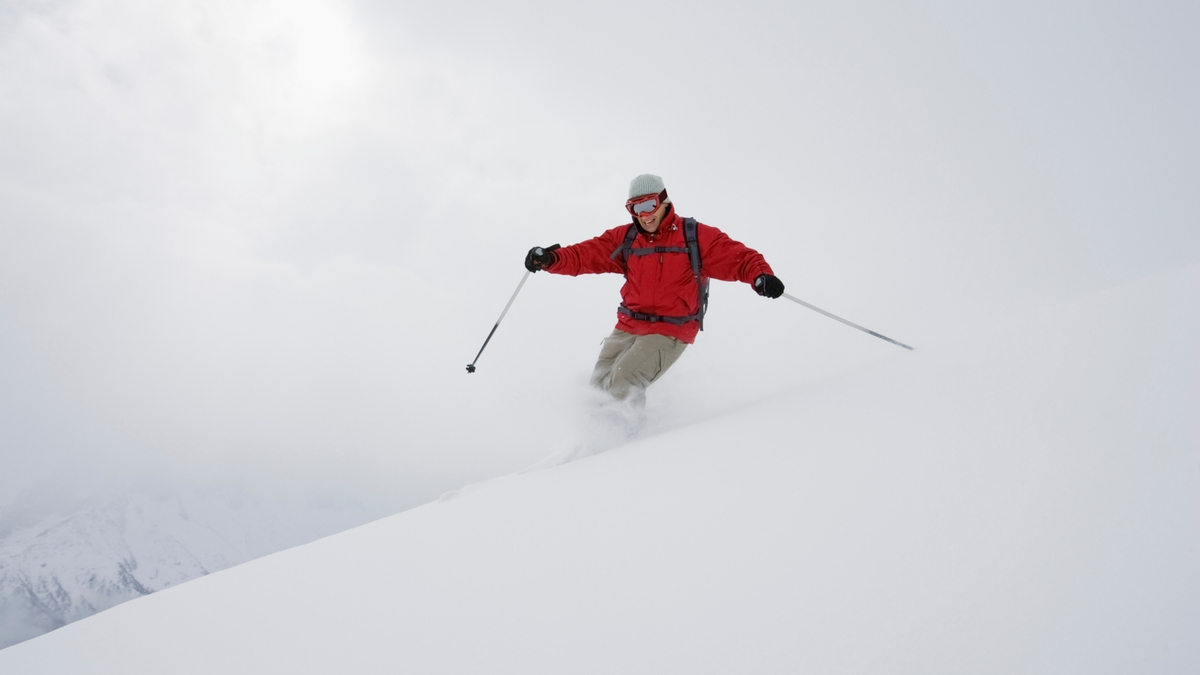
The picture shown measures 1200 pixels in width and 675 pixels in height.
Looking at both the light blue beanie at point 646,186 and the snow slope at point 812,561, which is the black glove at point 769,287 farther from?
the snow slope at point 812,561

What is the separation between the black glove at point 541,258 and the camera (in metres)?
4.33

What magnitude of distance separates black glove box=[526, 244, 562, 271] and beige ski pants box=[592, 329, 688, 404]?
3.10 feet

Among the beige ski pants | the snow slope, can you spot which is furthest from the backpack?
the snow slope

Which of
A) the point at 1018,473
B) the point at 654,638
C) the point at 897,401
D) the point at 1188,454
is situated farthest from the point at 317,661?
the point at 897,401

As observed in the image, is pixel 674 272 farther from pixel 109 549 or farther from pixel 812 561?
pixel 109 549

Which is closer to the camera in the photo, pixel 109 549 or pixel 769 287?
pixel 769 287

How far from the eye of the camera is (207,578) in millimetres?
1931

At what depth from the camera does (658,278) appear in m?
4.09

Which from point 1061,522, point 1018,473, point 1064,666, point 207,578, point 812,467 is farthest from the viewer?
point 207,578

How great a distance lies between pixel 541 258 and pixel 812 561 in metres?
3.62

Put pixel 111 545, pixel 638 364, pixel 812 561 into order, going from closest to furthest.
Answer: pixel 812 561 → pixel 638 364 → pixel 111 545

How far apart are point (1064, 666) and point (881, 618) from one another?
23 cm

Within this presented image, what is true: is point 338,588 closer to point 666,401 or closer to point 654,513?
point 654,513

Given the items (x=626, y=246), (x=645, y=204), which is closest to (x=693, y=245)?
(x=645, y=204)
